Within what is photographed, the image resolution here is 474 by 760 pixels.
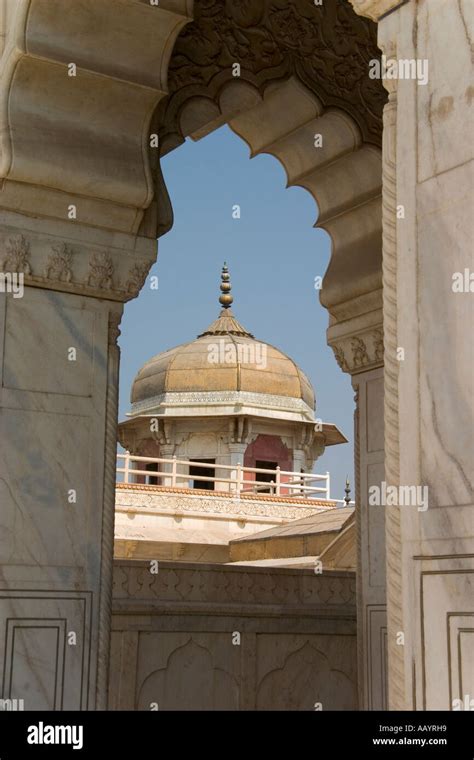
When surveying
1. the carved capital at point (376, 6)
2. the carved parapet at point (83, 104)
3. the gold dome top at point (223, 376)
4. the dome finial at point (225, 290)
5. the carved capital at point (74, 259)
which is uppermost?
the dome finial at point (225, 290)

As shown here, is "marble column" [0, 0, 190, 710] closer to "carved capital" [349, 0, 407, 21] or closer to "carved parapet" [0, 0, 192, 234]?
"carved parapet" [0, 0, 192, 234]

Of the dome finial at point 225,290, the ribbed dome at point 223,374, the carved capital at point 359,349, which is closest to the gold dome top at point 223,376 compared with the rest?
the ribbed dome at point 223,374

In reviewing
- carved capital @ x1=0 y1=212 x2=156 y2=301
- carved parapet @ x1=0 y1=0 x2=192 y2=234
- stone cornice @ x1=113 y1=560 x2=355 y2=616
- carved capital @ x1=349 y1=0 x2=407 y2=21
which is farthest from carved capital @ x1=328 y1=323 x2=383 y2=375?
carved capital @ x1=349 y1=0 x2=407 y2=21

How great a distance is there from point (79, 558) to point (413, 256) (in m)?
3.01

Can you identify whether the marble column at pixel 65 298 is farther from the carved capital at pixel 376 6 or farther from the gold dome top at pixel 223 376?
the gold dome top at pixel 223 376

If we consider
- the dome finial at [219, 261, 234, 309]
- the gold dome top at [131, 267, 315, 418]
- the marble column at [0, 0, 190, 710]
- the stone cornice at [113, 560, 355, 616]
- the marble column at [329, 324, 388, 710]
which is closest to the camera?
the marble column at [0, 0, 190, 710]

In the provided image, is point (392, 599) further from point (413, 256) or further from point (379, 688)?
point (379, 688)

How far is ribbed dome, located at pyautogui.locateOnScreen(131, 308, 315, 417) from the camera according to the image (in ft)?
105

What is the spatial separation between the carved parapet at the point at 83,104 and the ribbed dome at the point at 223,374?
82.7ft

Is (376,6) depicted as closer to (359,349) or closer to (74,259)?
(74,259)

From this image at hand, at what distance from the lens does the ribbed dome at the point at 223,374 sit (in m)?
31.9

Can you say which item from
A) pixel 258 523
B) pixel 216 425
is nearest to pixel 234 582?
pixel 258 523

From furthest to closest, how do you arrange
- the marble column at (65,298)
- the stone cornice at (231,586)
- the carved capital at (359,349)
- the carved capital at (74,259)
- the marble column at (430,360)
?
the carved capital at (359,349), the stone cornice at (231,586), the carved capital at (74,259), the marble column at (65,298), the marble column at (430,360)

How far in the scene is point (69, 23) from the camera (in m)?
5.60
